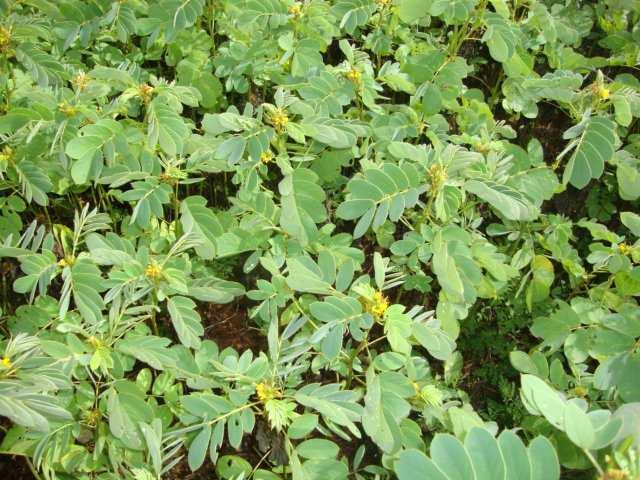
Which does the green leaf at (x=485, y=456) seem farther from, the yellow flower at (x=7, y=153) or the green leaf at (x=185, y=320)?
the yellow flower at (x=7, y=153)

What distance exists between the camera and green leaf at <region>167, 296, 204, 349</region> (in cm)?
163

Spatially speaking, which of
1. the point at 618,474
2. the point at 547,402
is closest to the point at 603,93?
the point at 547,402

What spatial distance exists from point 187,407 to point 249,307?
0.92 m

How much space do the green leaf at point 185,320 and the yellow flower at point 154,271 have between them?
0.27 ft

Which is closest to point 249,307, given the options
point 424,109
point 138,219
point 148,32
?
point 138,219

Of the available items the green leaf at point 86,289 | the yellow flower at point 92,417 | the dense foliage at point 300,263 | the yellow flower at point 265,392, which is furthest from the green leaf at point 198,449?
the green leaf at point 86,289

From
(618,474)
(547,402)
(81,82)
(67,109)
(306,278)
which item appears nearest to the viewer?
(618,474)

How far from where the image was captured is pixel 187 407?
56.3 inches

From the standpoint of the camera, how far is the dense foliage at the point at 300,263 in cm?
147

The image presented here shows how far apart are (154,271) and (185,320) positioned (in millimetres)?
174

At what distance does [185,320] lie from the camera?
1.67 m

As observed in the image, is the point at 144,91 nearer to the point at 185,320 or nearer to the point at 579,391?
the point at 185,320

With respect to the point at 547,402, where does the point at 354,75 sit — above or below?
above

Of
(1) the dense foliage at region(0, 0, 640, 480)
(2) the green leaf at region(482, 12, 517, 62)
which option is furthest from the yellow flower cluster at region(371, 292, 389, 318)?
(2) the green leaf at region(482, 12, 517, 62)
